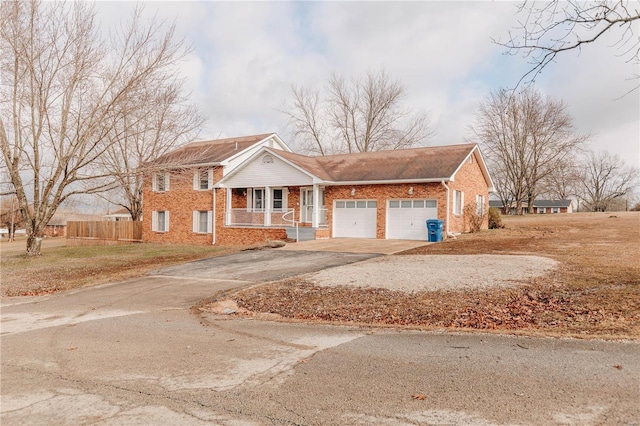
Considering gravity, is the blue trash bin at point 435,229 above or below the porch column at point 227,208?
below

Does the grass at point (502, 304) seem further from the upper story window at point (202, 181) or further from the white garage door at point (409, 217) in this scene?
the upper story window at point (202, 181)

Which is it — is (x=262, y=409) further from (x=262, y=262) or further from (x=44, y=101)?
(x=44, y=101)

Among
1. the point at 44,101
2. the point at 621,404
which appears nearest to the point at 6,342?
the point at 621,404

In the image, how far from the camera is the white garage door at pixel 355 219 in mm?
24141

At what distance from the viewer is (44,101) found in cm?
1703

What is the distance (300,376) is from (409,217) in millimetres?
19127

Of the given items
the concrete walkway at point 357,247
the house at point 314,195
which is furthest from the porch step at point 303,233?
the concrete walkway at point 357,247

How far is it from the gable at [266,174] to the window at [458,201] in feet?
25.5

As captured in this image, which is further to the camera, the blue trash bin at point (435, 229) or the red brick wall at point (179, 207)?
the red brick wall at point (179, 207)

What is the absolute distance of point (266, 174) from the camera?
26031 millimetres

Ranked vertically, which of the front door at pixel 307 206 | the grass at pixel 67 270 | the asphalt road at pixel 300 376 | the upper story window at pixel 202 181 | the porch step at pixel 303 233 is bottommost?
the grass at pixel 67 270

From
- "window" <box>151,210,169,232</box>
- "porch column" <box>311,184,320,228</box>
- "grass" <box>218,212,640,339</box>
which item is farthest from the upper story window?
"grass" <box>218,212,640,339</box>

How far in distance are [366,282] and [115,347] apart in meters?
5.84

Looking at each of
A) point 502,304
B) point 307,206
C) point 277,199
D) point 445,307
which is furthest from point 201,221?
point 502,304
